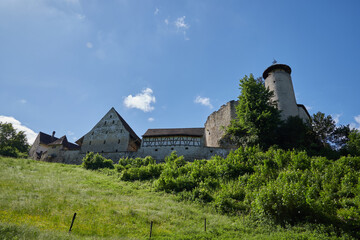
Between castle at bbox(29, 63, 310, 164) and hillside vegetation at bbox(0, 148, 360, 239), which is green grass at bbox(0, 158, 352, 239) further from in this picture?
castle at bbox(29, 63, 310, 164)

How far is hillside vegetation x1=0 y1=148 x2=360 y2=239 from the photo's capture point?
9.52 metres

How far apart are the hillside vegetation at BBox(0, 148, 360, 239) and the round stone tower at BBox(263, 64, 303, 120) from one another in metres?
11.9

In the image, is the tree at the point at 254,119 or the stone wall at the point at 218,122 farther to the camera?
the stone wall at the point at 218,122

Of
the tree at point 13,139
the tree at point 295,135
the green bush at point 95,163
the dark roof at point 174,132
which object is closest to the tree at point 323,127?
the tree at point 295,135

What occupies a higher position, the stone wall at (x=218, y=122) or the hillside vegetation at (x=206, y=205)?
the stone wall at (x=218, y=122)

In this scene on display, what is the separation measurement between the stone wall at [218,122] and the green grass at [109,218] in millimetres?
19075

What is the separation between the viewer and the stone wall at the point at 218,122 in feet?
108

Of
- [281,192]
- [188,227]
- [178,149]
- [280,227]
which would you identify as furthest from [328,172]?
[178,149]

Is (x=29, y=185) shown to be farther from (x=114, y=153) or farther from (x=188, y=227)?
(x=114, y=153)

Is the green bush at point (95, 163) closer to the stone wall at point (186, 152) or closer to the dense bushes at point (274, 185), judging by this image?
the stone wall at point (186, 152)

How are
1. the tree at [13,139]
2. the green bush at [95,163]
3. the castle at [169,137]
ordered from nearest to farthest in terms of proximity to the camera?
the green bush at [95,163] → the castle at [169,137] → the tree at [13,139]

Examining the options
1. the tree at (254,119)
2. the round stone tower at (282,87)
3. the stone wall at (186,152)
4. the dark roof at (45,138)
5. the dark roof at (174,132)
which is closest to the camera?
the tree at (254,119)

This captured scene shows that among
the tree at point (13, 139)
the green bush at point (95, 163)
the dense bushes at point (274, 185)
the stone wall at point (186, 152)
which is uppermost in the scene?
the tree at point (13, 139)

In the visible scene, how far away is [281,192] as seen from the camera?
1160 centimetres
